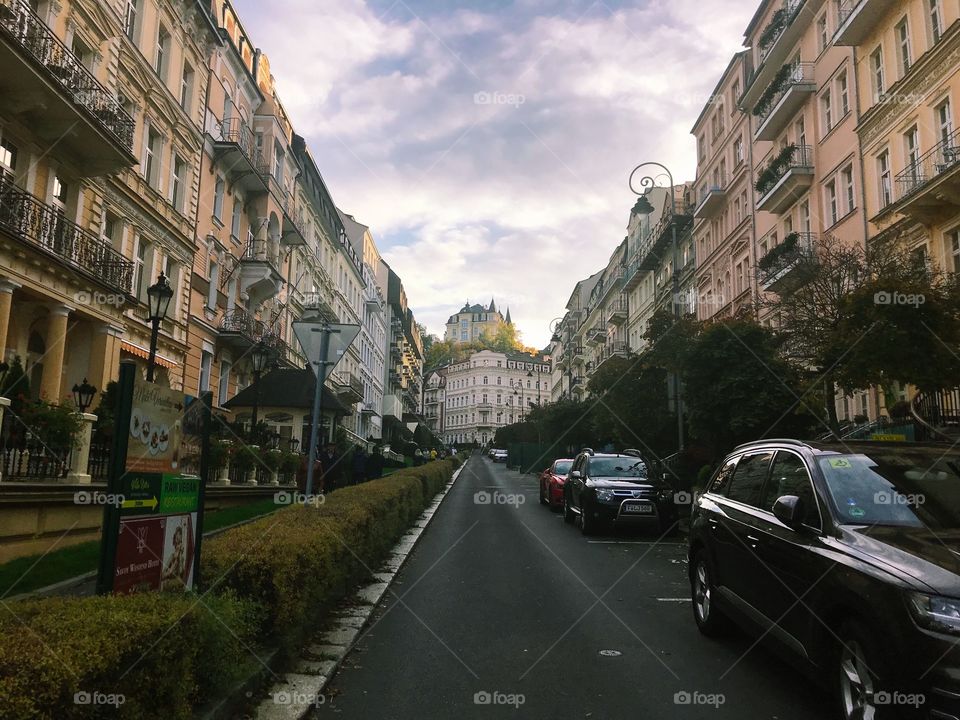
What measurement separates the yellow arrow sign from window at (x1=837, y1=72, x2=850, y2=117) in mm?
25228

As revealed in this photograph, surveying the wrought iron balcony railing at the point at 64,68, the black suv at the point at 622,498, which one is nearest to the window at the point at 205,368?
the wrought iron balcony railing at the point at 64,68

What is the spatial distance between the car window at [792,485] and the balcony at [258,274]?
88.1 ft

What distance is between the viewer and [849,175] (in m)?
24.0

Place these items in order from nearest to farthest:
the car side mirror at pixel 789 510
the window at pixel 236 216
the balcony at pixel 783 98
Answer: the car side mirror at pixel 789 510 < the balcony at pixel 783 98 < the window at pixel 236 216

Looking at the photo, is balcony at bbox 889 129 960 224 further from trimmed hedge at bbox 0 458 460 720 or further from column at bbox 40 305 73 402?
column at bbox 40 305 73 402

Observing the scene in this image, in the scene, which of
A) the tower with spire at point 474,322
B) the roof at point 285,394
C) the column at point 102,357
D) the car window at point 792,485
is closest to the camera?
the car window at point 792,485

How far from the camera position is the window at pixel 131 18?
2053 centimetres

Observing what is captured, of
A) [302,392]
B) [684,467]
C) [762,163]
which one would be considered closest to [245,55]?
[302,392]

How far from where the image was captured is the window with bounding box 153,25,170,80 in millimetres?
22867

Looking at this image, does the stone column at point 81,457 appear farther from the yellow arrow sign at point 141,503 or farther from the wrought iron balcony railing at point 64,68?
the yellow arrow sign at point 141,503

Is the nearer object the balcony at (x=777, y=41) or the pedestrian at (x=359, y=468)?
the pedestrian at (x=359, y=468)

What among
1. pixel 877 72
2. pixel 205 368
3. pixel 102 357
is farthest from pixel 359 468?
pixel 877 72

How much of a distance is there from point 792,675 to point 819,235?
22.3 m

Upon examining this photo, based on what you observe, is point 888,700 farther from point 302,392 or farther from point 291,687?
point 302,392
